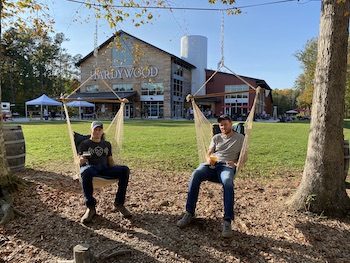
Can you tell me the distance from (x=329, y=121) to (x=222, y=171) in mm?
1086

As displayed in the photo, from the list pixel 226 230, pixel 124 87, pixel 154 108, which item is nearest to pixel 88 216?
pixel 226 230

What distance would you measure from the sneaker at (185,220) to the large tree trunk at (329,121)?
1.10m

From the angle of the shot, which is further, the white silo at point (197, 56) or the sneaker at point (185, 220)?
the white silo at point (197, 56)

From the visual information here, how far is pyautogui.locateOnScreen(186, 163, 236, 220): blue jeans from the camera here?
2.46 meters

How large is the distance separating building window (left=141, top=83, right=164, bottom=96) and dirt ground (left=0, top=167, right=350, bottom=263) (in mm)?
26764

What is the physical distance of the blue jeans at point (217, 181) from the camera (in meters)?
2.46

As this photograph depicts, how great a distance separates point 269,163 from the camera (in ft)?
17.6

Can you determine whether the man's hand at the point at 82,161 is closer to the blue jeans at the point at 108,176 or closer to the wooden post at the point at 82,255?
the blue jeans at the point at 108,176

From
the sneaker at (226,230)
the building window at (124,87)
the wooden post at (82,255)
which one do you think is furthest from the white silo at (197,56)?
the wooden post at (82,255)

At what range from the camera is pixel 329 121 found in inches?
104

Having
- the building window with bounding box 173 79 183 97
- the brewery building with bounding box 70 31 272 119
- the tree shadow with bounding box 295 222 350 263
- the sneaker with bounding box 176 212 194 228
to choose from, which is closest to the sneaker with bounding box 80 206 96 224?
the sneaker with bounding box 176 212 194 228

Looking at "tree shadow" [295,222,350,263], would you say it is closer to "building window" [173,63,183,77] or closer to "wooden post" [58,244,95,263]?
"wooden post" [58,244,95,263]

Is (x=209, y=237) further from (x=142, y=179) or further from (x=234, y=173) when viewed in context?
(x=142, y=179)

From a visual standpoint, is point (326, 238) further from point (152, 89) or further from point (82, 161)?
point (152, 89)
